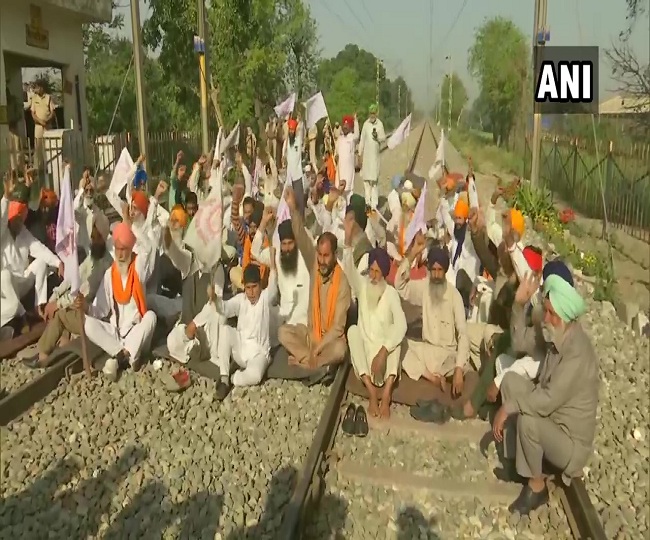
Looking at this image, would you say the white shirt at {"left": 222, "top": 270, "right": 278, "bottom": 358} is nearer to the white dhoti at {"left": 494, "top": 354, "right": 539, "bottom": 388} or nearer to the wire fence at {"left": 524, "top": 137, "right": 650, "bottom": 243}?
the white dhoti at {"left": 494, "top": 354, "right": 539, "bottom": 388}

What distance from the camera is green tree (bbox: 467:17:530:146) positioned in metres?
3.52

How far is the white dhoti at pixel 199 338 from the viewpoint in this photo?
4.49 meters

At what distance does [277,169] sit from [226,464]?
2348 millimetres

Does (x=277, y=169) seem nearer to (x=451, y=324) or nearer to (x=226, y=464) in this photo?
(x=451, y=324)

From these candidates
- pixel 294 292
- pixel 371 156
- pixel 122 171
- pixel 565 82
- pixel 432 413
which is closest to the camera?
pixel 122 171

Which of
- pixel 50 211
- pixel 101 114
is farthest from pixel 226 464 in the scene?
pixel 101 114

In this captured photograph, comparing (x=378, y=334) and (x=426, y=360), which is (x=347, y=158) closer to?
(x=378, y=334)

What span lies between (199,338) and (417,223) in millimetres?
1812

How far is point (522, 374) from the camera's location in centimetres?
366

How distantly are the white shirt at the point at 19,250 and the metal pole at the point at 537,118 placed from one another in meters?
2.26

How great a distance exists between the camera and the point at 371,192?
5.68m

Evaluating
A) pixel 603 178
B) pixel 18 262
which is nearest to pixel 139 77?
pixel 18 262

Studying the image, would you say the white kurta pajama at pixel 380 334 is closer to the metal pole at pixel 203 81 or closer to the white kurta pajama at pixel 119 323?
the white kurta pajama at pixel 119 323

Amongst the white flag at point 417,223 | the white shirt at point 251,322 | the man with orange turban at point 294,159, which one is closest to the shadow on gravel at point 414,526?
the white shirt at point 251,322
